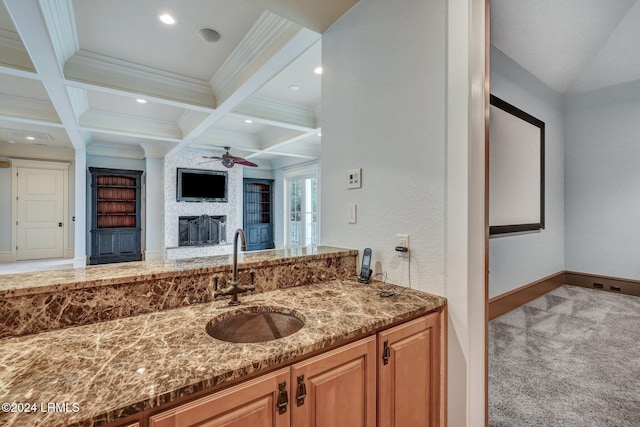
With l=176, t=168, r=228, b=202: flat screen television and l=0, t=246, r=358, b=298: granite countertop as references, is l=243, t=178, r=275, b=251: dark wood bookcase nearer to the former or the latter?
l=176, t=168, r=228, b=202: flat screen television

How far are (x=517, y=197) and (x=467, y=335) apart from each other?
8.89 ft

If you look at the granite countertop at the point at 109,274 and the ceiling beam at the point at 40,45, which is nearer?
the granite countertop at the point at 109,274

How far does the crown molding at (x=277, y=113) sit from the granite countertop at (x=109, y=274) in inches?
130

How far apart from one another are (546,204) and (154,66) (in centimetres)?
527


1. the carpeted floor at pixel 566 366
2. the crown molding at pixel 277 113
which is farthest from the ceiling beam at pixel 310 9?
the carpeted floor at pixel 566 366

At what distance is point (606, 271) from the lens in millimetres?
4141

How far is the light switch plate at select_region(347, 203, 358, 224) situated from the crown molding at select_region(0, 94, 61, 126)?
5.09 metres

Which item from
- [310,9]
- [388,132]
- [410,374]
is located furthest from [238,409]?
[310,9]

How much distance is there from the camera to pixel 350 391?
1107mm

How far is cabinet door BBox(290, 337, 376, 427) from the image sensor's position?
0.98 meters

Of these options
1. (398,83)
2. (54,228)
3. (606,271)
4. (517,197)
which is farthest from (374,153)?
(54,228)

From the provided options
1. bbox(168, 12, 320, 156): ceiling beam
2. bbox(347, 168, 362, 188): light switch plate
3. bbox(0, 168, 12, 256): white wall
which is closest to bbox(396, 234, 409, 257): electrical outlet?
bbox(347, 168, 362, 188): light switch plate

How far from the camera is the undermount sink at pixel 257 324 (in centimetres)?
129

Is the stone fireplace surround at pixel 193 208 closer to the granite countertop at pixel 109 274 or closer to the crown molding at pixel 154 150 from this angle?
the crown molding at pixel 154 150
